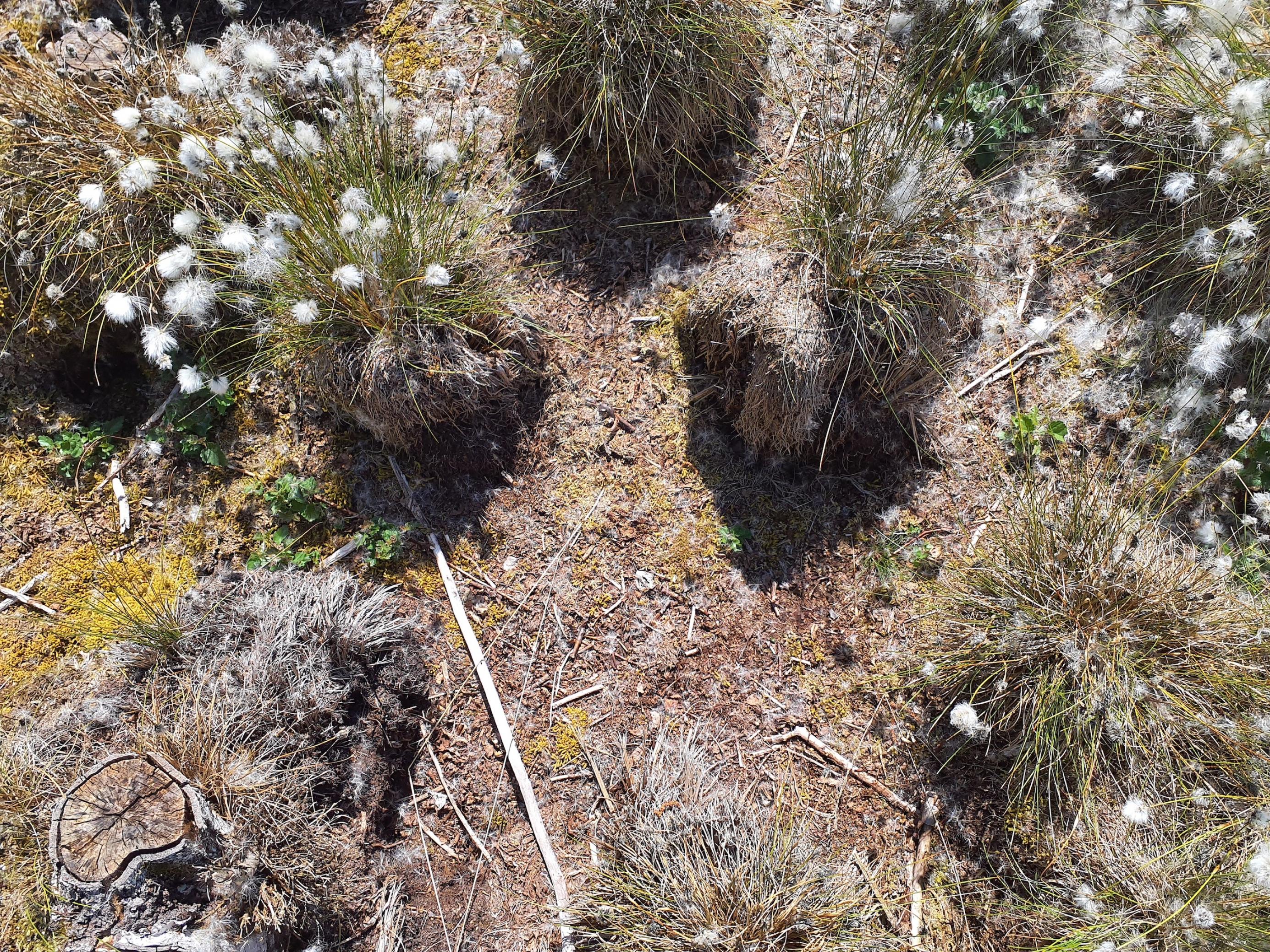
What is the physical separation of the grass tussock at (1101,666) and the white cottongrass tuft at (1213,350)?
824mm

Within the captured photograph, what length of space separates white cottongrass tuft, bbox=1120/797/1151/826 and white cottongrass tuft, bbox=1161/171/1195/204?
2.64 meters

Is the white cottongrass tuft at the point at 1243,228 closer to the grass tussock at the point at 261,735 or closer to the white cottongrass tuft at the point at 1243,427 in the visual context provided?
the white cottongrass tuft at the point at 1243,427

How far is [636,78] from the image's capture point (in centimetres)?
341

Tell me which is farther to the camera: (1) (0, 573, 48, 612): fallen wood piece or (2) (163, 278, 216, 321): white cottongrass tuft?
(1) (0, 573, 48, 612): fallen wood piece

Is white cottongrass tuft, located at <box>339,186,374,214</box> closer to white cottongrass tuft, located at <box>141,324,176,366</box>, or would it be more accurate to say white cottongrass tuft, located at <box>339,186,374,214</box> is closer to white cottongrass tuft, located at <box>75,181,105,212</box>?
white cottongrass tuft, located at <box>141,324,176,366</box>

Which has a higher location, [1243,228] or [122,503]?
[1243,228]

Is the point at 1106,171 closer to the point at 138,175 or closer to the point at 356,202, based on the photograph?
the point at 356,202

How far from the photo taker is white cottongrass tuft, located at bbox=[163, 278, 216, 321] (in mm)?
2941

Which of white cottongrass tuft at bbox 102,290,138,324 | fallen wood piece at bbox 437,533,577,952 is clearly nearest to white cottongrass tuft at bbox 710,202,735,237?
fallen wood piece at bbox 437,533,577,952

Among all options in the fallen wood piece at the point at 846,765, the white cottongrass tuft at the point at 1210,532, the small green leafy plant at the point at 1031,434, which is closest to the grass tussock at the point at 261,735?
the fallen wood piece at the point at 846,765

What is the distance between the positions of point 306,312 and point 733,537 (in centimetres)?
201

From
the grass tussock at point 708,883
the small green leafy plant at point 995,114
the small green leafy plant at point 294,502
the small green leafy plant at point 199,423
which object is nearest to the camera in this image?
the grass tussock at point 708,883

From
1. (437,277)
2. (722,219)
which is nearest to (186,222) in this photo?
(437,277)

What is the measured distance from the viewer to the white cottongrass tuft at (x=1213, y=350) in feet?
10.9
